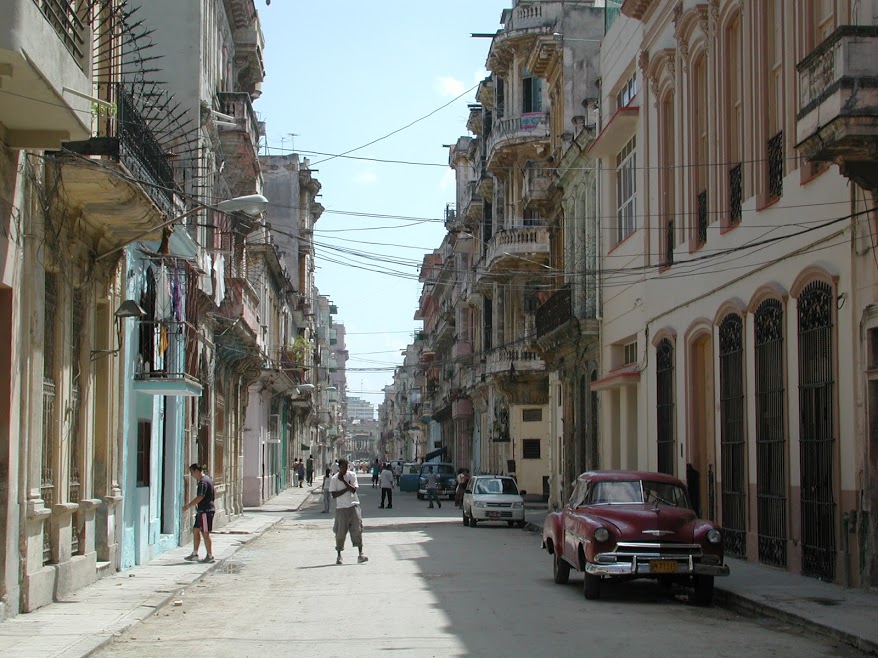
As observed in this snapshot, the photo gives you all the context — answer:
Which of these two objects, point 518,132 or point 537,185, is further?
point 518,132

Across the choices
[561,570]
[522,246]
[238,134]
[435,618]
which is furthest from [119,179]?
[522,246]

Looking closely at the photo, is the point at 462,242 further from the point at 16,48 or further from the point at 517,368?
the point at 16,48

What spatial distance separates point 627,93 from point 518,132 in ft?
52.6

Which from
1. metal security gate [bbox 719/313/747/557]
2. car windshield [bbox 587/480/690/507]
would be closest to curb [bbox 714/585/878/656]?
car windshield [bbox 587/480/690/507]

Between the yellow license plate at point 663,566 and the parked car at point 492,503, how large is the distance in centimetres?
1913

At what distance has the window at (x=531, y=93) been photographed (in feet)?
157

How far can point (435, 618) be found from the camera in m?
13.7

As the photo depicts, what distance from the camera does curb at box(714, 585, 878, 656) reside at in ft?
37.7

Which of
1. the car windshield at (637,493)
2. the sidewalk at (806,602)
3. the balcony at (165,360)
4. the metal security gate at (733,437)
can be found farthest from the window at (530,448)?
the car windshield at (637,493)

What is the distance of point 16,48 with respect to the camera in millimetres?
10539

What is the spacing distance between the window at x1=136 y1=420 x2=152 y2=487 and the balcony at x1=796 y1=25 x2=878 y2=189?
11888 mm

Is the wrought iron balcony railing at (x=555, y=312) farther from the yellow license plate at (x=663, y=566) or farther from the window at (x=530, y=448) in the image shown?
the yellow license plate at (x=663, y=566)

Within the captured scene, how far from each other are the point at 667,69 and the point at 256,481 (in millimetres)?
27012

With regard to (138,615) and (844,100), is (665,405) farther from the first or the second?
A: (138,615)
